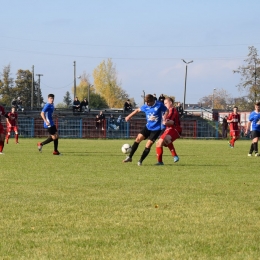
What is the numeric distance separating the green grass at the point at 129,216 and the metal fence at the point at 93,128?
35.3 meters

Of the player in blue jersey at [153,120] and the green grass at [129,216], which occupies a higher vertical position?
the player in blue jersey at [153,120]

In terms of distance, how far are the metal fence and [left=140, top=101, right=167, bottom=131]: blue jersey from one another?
3192 cm

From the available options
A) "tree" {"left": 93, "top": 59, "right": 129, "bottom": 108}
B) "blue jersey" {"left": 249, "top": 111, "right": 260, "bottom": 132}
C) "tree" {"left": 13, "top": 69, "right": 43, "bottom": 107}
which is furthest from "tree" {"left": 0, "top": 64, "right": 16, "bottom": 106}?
"blue jersey" {"left": 249, "top": 111, "right": 260, "bottom": 132}

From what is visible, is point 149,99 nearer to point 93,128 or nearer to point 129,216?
point 129,216

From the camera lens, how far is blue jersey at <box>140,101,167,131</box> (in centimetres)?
1683

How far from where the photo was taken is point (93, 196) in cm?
973

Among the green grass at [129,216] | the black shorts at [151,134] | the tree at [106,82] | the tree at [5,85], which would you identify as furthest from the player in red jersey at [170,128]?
the tree at [106,82]

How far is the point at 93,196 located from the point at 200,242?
380cm

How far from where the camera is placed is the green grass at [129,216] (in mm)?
5801

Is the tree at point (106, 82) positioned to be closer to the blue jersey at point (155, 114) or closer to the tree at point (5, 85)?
the tree at point (5, 85)

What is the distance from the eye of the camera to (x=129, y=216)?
7691mm

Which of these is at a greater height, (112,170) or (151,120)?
(151,120)

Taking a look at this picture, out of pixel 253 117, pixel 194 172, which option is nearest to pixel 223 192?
pixel 194 172

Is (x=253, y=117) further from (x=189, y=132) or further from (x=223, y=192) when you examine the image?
(x=189, y=132)
